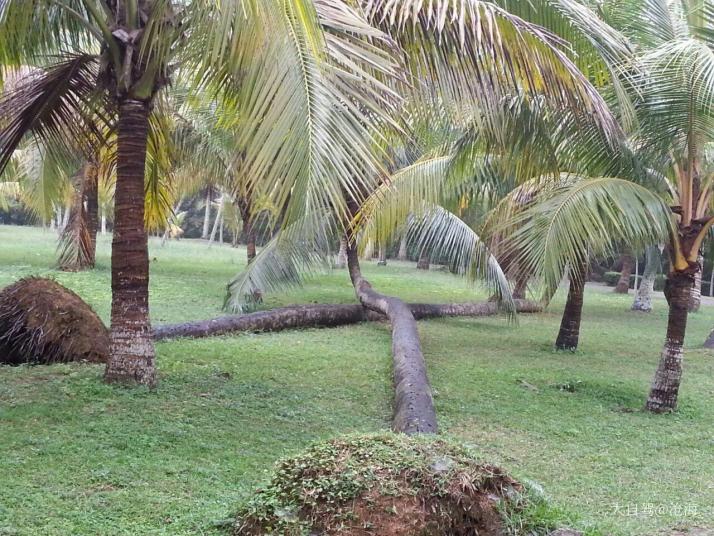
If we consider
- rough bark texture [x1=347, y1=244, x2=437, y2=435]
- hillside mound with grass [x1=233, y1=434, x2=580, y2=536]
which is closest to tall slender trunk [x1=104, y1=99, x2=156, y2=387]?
rough bark texture [x1=347, y1=244, x2=437, y2=435]

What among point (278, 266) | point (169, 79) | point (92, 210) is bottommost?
point (278, 266)

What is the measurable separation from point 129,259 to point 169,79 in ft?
5.63

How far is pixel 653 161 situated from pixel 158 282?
37.3 ft

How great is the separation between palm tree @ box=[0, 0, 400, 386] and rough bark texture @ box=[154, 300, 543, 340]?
9.71 ft

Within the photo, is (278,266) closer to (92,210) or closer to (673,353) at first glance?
(673,353)

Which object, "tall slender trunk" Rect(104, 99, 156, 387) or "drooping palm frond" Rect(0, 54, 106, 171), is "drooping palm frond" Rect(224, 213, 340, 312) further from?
"tall slender trunk" Rect(104, 99, 156, 387)

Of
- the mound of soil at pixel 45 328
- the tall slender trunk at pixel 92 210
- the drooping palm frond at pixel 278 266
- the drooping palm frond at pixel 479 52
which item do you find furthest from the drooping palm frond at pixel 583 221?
the tall slender trunk at pixel 92 210

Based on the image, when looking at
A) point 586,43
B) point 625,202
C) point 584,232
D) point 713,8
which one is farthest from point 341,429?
point 713,8

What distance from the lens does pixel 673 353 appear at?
788 centimetres

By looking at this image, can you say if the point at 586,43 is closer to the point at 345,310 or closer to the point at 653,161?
the point at 653,161

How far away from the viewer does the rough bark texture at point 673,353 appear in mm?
7855

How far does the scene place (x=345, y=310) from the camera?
524 inches

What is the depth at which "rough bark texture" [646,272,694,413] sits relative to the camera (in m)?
7.86

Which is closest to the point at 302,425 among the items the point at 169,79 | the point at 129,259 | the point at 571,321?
the point at 129,259
